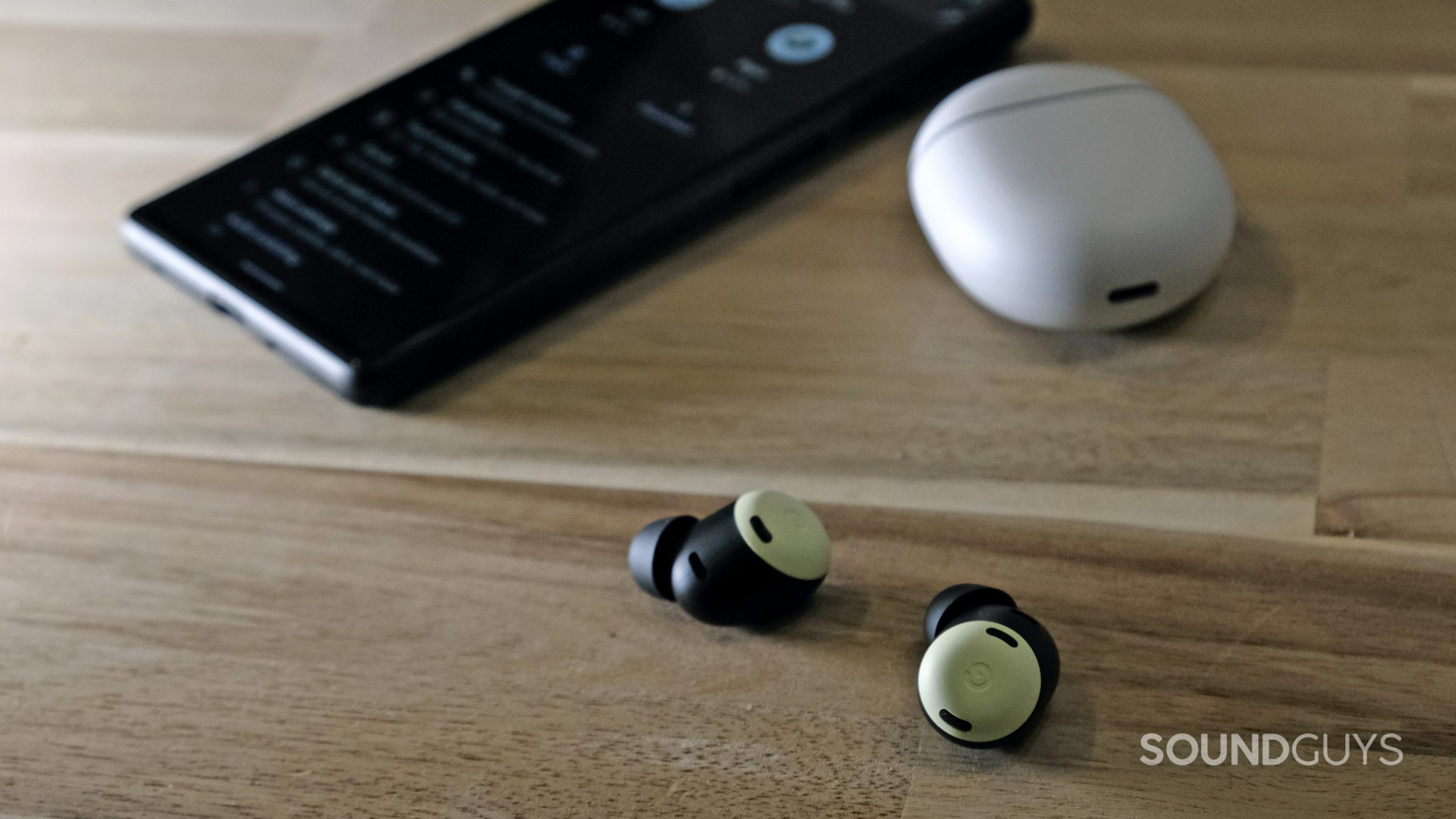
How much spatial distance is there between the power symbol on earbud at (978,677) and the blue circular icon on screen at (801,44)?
1.08 ft

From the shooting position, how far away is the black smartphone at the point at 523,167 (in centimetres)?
49

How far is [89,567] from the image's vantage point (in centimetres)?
43

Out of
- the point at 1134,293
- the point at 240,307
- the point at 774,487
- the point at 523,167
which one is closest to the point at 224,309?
the point at 240,307

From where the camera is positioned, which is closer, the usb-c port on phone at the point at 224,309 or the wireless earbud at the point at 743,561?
the wireless earbud at the point at 743,561

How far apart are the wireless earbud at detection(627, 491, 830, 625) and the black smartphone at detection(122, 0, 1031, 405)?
5.6 inches

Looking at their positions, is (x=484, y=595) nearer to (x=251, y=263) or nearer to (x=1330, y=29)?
(x=251, y=263)


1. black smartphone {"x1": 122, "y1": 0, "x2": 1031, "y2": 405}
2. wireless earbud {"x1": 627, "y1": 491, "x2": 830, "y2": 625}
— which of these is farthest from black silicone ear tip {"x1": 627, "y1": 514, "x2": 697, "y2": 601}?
black smartphone {"x1": 122, "y1": 0, "x2": 1031, "y2": 405}

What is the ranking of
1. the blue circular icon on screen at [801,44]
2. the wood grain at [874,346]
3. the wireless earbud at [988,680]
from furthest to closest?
the blue circular icon on screen at [801,44], the wood grain at [874,346], the wireless earbud at [988,680]

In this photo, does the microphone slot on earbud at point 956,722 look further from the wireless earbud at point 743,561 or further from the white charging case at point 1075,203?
the white charging case at point 1075,203

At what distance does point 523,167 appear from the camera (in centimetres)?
54

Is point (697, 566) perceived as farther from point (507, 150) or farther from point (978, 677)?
point (507, 150)

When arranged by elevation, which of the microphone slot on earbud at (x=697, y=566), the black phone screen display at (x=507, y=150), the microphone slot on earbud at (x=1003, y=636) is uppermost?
the black phone screen display at (x=507, y=150)

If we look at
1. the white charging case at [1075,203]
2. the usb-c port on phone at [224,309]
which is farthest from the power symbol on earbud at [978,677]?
the usb-c port on phone at [224,309]

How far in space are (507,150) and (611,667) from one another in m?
0.26
